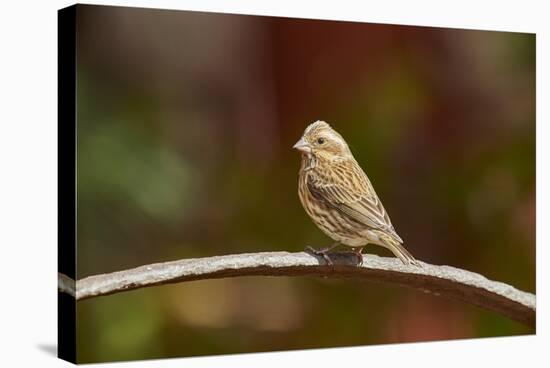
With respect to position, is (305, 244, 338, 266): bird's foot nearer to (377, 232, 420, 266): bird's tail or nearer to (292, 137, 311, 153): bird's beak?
(377, 232, 420, 266): bird's tail

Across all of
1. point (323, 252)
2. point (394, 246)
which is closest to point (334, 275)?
point (323, 252)

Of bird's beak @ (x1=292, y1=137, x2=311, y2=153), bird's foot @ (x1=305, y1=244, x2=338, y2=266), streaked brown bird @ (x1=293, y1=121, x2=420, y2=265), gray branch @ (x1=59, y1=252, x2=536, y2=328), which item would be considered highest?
bird's beak @ (x1=292, y1=137, x2=311, y2=153)

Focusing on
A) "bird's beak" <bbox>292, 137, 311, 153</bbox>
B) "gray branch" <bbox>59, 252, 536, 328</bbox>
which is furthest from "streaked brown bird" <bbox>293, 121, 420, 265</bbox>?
"gray branch" <bbox>59, 252, 536, 328</bbox>

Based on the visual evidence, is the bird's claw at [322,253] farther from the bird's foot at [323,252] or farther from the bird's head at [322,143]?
the bird's head at [322,143]

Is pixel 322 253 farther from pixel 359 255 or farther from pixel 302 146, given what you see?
pixel 302 146

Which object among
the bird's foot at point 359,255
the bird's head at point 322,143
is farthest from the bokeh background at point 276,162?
the bird's foot at point 359,255

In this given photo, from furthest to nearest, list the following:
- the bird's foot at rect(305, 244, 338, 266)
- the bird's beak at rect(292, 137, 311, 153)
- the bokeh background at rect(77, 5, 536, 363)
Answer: the bird's beak at rect(292, 137, 311, 153) < the bird's foot at rect(305, 244, 338, 266) < the bokeh background at rect(77, 5, 536, 363)

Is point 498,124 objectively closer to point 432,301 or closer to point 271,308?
point 432,301
